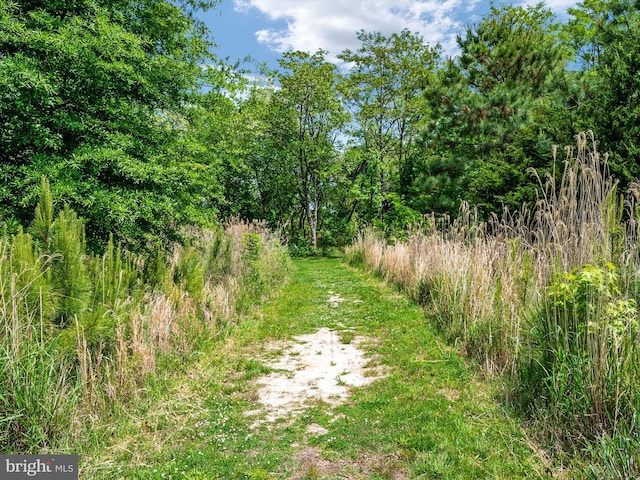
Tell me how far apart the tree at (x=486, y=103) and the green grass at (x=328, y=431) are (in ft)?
21.9

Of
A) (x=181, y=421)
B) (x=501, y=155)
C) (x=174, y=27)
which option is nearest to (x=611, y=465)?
(x=181, y=421)

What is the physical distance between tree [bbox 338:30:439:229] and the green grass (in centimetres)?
1821

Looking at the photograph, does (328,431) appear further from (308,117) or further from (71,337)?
(308,117)

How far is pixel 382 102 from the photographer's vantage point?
2330 cm

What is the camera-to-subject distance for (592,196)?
9.87ft

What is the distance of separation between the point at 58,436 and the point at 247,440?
1.33 meters

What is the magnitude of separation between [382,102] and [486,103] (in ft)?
41.3

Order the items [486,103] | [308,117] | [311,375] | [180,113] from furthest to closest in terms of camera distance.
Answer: [308,117] < [486,103] < [180,113] < [311,375]

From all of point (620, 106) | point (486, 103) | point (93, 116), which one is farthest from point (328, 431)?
point (486, 103)

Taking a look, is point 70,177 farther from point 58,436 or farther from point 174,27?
point 174,27

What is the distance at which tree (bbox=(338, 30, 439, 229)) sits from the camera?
881 inches

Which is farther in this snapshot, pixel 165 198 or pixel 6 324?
pixel 165 198

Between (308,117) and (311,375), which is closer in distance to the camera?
(311,375)

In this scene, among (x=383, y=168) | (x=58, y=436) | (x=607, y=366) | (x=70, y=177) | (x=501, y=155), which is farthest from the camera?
(x=383, y=168)
